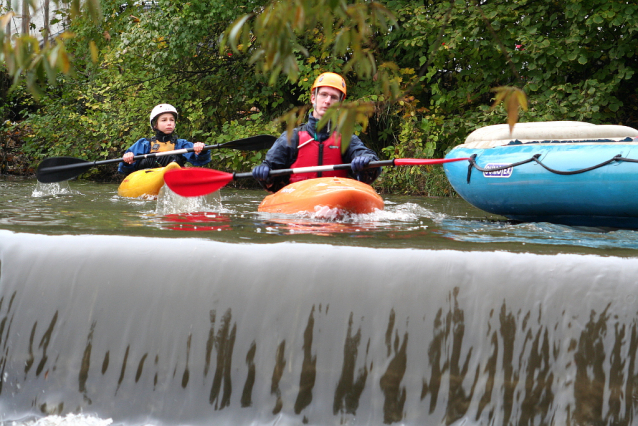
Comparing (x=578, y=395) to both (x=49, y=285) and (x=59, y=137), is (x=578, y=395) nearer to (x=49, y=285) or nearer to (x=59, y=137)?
(x=49, y=285)

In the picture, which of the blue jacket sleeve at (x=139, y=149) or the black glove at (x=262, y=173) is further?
the blue jacket sleeve at (x=139, y=149)

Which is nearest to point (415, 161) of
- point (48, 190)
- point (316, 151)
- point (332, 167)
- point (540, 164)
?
point (332, 167)

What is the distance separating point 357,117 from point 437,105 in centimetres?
771

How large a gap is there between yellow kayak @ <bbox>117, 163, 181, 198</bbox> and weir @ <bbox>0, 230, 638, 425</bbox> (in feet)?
11.6

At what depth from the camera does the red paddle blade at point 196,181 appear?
16.2 ft

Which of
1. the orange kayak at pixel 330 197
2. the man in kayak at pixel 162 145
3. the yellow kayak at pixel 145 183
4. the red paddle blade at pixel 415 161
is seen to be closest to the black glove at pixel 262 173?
the orange kayak at pixel 330 197

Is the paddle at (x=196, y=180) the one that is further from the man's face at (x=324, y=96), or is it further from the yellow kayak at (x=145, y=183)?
the yellow kayak at (x=145, y=183)

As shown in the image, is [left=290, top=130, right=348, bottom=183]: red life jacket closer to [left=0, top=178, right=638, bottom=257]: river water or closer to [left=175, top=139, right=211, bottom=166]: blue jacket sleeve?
[left=0, top=178, right=638, bottom=257]: river water

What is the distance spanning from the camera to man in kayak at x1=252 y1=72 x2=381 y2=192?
4699 millimetres

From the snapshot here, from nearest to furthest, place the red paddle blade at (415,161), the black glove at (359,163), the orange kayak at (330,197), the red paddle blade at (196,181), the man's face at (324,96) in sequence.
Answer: the orange kayak at (330,197) < the black glove at (359,163) < the red paddle blade at (415,161) < the man's face at (324,96) < the red paddle blade at (196,181)

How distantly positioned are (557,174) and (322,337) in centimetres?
244

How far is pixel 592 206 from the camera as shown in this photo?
415 centimetres

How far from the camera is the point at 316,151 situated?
4.86 meters

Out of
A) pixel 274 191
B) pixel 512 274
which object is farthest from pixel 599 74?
pixel 512 274
